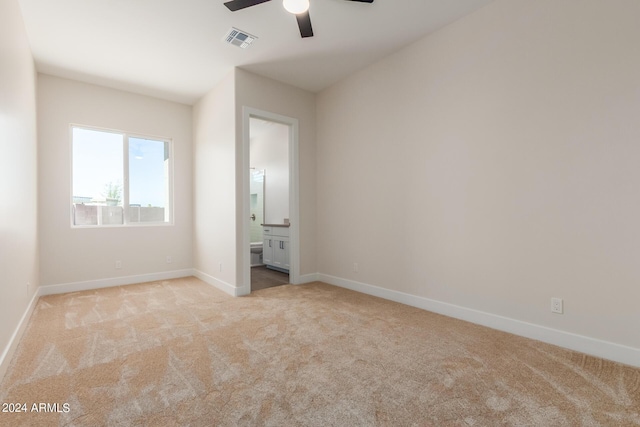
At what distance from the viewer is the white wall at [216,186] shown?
12.9 ft

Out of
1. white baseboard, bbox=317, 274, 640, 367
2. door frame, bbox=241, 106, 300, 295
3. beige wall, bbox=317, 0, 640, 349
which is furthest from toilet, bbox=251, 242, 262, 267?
white baseboard, bbox=317, 274, 640, 367

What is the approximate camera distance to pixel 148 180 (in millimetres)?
4840

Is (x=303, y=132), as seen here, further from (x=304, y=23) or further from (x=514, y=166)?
(x=514, y=166)

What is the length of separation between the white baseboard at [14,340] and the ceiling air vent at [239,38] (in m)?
3.27

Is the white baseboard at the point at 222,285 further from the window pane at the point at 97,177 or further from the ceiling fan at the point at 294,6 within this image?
the ceiling fan at the point at 294,6

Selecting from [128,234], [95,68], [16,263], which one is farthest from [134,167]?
[16,263]

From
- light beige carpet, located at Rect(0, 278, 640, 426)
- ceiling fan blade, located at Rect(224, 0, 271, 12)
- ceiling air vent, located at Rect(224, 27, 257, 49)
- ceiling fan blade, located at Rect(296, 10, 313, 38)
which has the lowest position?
light beige carpet, located at Rect(0, 278, 640, 426)

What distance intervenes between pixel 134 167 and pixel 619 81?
18.9 ft

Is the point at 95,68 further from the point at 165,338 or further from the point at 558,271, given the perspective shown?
the point at 558,271

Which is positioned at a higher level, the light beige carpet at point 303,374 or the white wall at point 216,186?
the white wall at point 216,186

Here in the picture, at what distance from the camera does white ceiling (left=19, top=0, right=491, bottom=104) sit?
274 cm

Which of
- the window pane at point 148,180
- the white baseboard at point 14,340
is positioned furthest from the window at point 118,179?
the white baseboard at point 14,340

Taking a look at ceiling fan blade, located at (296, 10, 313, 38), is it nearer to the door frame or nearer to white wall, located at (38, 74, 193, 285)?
the door frame

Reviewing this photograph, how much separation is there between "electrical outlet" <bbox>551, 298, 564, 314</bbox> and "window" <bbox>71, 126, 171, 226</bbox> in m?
5.22
